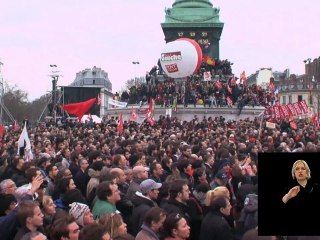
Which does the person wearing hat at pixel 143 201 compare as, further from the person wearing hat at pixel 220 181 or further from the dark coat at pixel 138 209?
the person wearing hat at pixel 220 181

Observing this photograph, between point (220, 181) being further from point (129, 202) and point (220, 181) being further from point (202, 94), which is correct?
point (202, 94)

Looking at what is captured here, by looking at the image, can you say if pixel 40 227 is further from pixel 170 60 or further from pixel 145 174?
pixel 170 60

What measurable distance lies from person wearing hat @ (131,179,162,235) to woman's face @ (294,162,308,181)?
14.1ft

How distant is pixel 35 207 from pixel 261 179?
326cm

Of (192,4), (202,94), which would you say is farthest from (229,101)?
(192,4)

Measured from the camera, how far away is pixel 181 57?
4588cm

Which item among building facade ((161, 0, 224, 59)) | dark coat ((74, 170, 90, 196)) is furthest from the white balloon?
dark coat ((74, 170, 90, 196))

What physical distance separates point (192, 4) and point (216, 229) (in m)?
64.0

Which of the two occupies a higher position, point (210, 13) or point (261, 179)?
point (210, 13)

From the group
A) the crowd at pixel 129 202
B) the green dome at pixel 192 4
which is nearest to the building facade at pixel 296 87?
the green dome at pixel 192 4

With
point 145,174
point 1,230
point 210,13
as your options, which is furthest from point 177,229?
point 210,13

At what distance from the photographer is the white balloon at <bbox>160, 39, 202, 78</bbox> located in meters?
45.7

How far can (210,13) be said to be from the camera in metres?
70.6

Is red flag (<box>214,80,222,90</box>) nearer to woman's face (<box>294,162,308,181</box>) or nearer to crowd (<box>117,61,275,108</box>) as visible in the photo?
crowd (<box>117,61,275,108</box>)
